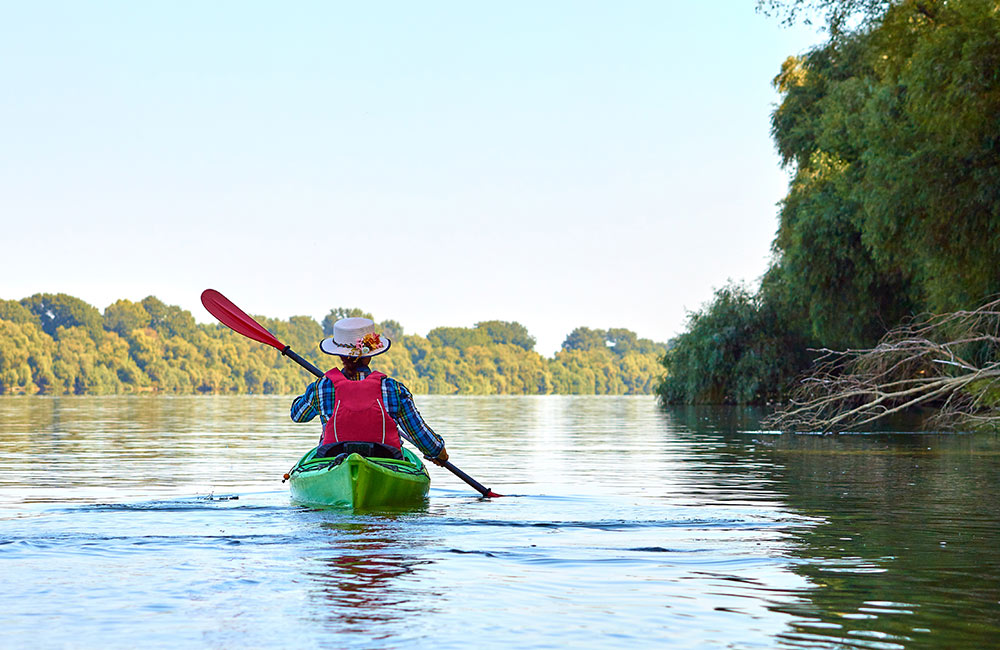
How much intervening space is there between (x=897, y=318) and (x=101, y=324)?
125585mm

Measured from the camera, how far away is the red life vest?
946 cm

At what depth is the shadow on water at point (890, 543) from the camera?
508 centimetres

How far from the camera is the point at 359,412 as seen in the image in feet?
31.2

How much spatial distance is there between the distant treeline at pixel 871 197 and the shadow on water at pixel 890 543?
4.54 m

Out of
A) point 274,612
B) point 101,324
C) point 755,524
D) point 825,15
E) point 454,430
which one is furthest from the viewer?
point 101,324

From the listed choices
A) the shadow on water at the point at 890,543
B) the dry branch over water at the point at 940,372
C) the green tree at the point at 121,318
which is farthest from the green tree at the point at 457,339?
the shadow on water at the point at 890,543

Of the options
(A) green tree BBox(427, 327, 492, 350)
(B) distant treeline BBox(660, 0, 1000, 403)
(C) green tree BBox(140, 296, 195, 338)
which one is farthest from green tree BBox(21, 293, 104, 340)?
(B) distant treeline BBox(660, 0, 1000, 403)

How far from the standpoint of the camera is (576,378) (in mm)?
192875

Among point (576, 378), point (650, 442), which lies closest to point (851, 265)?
point (650, 442)

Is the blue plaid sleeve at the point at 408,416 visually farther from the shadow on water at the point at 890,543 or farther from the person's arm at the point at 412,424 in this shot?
the shadow on water at the point at 890,543

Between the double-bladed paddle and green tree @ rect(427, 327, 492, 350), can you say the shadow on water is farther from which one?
green tree @ rect(427, 327, 492, 350)

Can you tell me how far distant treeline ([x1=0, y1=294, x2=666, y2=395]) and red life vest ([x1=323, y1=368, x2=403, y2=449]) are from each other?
100293mm

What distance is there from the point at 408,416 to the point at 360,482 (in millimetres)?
880

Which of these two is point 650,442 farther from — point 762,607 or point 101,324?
point 101,324
